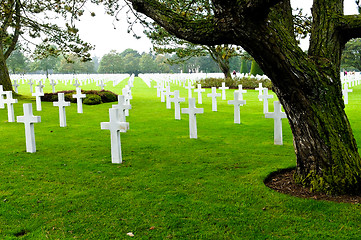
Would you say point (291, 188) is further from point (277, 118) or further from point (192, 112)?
point (192, 112)

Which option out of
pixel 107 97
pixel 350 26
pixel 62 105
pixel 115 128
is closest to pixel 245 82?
pixel 107 97

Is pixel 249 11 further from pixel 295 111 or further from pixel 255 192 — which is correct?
pixel 255 192

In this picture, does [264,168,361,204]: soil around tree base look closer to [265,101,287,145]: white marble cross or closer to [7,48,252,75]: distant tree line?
[265,101,287,145]: white marble cross

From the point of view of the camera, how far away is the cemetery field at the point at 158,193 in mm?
3982

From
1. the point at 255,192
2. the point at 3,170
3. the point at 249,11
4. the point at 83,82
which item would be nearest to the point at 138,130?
the point at 3,170

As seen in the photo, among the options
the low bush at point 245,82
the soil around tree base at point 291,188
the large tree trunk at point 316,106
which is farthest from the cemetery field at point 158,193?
the low bush at point 245,82

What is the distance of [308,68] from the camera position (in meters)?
4.70

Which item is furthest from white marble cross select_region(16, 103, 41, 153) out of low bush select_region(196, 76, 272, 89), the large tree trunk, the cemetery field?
low bush select_region(196, 76, 272, 89)

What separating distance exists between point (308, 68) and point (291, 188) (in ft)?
5.47

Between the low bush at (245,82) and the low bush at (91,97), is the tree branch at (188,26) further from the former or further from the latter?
the low bush at (245,82)

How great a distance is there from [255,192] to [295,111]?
119cm

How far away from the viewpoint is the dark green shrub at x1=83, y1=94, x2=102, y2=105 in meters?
17.5

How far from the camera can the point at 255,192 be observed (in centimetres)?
506

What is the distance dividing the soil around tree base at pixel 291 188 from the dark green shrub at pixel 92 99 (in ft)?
42.5
